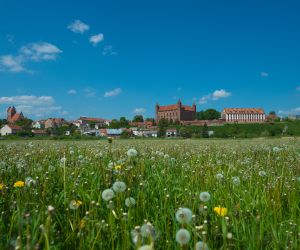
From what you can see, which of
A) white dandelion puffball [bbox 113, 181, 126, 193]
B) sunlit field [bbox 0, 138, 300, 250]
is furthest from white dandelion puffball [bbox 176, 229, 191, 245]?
white dandelion puffball [bbox 113, 181, 126, 193]

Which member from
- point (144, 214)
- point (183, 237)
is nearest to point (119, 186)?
point (144, 214)

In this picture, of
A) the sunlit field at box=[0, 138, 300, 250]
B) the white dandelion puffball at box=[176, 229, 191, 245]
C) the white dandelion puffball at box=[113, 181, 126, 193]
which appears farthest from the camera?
the white dandelion puffball at box=[113, 181, 126, 193]

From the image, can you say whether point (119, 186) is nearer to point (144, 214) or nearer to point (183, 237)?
point (144, 214)

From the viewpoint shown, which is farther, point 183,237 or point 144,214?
point 144,214

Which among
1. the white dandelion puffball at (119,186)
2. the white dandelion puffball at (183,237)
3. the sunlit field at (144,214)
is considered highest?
the white dandelion puffball at (119,186)

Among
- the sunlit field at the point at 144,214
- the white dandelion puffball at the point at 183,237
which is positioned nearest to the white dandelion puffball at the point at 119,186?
the sunlit field at the point at 144,214

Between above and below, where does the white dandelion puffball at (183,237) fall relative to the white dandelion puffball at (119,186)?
below

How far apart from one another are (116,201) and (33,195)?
2.57ft

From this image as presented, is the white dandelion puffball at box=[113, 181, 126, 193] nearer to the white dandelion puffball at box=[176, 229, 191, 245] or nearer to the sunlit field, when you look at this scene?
the sunlit field

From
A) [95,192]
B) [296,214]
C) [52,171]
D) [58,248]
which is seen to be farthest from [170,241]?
[52,171]

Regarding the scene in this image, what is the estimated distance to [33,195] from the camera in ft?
9.34

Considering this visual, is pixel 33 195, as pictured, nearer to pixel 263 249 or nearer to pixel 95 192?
pixel 95 192

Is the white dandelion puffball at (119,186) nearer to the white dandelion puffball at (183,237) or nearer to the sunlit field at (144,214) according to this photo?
the sunlit field at (144,214)

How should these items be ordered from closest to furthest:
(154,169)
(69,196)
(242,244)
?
1. (242,244)
2. (69,196)
3. (154,169)
